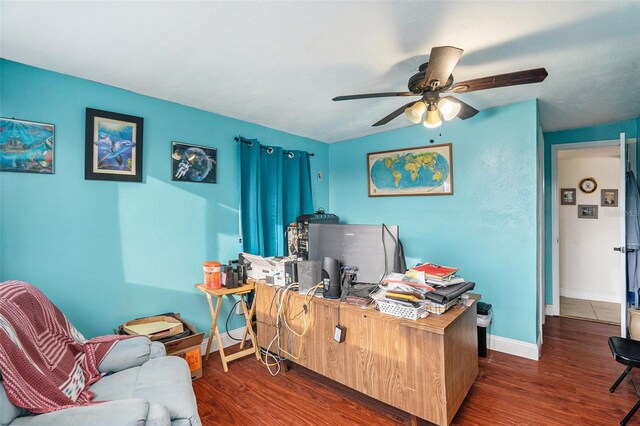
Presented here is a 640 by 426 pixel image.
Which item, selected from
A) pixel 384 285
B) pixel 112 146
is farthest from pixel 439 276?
pixel 112 146

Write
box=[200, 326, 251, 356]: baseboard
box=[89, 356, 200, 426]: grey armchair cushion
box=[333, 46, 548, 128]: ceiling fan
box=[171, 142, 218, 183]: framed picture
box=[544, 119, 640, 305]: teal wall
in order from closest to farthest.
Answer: box=[89, 356, 200, 426]: grey armchair cushion, box=[333, 46, 548, 128]: ceiling fan, box=[171, 142, 218, 183]: framed picture, box=[200, 326, 251, 356]: baseboard, box=[544, 119, 640, 305]: teal wall

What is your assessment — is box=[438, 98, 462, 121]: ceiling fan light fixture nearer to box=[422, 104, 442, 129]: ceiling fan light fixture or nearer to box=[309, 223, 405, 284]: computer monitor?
box=[422, 104, 442, 129]: ceiling fan light fixture

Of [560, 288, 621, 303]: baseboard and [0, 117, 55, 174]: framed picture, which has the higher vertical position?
[0, 117, 55, 174]: framed picture

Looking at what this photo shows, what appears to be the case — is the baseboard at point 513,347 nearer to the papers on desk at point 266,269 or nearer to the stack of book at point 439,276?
the stack of book at point 439,276

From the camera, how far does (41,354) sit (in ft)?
4.56

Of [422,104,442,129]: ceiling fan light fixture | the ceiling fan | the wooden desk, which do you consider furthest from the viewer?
[422,104,442,129]: ceiling fan light fixture

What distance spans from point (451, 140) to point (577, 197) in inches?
116

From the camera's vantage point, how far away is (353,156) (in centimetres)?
411

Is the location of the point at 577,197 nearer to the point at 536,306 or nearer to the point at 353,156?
the point at 536,306

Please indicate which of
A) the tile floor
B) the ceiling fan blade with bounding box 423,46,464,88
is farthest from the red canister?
the tile floor

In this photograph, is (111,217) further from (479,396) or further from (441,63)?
(479,396)

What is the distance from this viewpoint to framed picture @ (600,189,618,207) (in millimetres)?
4219

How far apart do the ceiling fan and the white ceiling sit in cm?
21

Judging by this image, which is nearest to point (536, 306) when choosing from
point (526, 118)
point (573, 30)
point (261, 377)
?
point (526, 118)
